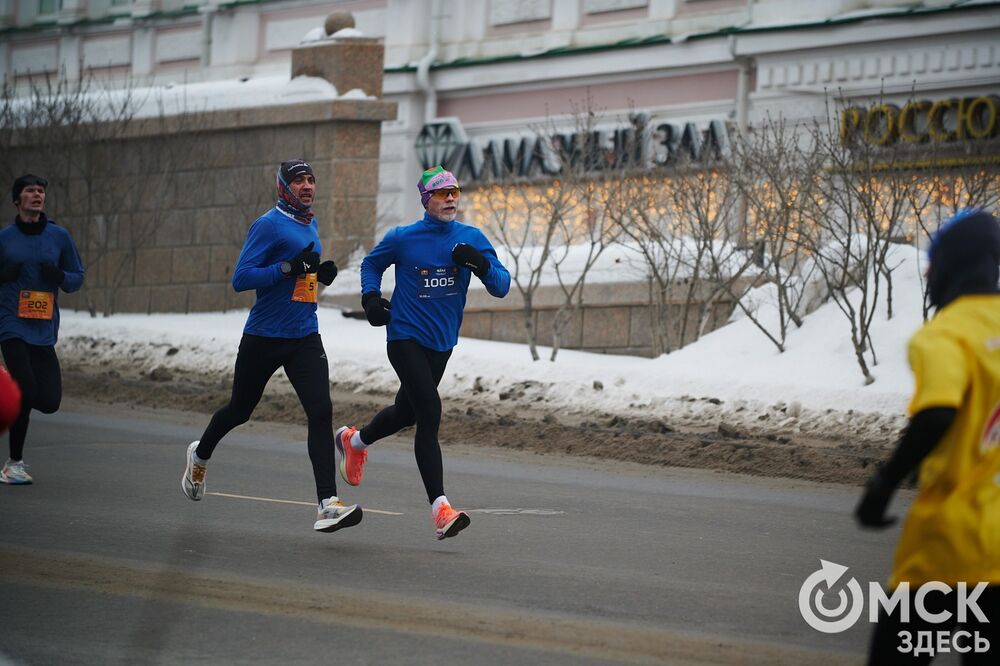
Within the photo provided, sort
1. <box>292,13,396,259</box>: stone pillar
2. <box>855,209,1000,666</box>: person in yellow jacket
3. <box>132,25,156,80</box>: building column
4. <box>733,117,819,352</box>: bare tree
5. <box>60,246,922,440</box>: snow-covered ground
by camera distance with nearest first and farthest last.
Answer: <box>855,209,1000,666</box>: person in yellow jacket
<box>60,246,922,440</box>: snow-covered ground
<box>733,117,819,352</box>: bare tree
<box>292,13,396,259</box>: stone pillar
<box>132,25,156,80</box>: building column

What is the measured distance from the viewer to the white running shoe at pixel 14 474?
10.6 m

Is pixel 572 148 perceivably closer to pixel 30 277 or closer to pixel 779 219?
pixel 779 219

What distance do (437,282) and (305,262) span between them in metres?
0.77

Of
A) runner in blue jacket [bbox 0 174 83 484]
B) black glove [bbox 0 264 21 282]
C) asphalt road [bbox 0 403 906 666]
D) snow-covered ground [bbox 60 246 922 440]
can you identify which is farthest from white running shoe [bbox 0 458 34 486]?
snow-covered ground [bbox 60 246 922 440]

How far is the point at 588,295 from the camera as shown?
69.1ft

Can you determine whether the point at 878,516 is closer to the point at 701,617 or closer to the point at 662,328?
the point at 701,617

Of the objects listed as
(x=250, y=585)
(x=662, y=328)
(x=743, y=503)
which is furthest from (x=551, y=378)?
(x=250, y=585)

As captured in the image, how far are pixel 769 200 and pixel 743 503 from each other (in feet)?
25.6

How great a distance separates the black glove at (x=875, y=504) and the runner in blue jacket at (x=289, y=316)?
4782 mm

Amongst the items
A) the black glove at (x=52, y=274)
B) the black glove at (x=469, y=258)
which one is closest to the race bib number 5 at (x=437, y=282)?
the black glove at (x=469, y=258)

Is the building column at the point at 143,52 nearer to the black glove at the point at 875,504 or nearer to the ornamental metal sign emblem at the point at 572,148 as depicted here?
the ornamental metal sign emblem at the point at 572,148

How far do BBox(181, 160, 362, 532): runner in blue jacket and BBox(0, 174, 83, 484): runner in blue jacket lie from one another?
81.9 inches

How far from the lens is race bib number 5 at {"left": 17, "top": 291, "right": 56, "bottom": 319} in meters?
10.7

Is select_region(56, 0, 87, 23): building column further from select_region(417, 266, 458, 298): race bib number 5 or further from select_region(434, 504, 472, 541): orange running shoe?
select_region(434, 504, 472, 541): orange running shoe
